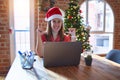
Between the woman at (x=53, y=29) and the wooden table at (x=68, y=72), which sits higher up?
the woman at (x=53, y=29)

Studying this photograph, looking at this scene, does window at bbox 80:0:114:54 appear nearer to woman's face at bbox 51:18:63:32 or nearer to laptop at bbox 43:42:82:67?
woman's face at bbox 51:18:63:32

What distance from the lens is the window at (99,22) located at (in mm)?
4938

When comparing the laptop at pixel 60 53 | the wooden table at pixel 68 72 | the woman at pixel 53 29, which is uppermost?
the woman at pixel 53 29

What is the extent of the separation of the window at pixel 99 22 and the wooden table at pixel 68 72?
10.6 ft

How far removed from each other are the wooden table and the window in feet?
10.6

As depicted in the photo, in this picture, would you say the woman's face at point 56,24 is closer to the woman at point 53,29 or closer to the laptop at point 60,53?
the woman at point 53,29

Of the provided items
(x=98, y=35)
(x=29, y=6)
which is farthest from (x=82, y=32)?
(x=29, y=6)

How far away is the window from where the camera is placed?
16.2 feet

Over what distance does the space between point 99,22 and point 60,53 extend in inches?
142

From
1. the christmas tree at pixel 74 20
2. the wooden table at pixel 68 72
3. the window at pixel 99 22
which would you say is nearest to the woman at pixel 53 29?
the wooden table at pixel 68 72

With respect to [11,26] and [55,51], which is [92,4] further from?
[55,51]

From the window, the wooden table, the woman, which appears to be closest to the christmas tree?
the window

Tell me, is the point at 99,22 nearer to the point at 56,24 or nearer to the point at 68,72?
the point at 56,24

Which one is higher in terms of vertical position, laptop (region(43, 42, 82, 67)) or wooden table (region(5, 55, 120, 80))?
laptop (region(43, 42, 82, 67))
